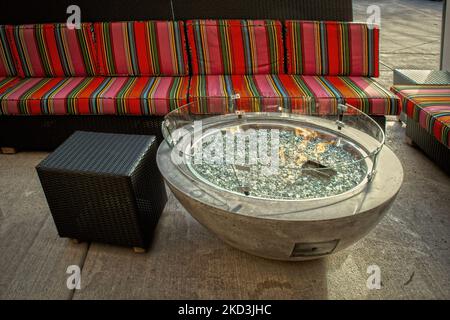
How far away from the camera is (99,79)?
3186mm

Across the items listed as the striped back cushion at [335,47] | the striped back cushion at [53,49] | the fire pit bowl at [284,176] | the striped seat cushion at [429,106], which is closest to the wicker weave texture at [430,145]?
the striped seat cushion at [429,106]

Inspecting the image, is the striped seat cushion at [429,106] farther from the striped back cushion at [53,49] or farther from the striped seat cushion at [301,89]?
the striped back cushion at [53,49]

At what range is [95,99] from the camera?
9.20 ft

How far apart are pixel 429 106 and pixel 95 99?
231 cm

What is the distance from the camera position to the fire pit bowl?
4.98 ft

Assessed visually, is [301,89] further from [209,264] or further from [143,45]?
[209,264]

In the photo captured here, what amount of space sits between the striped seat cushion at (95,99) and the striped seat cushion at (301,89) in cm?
20

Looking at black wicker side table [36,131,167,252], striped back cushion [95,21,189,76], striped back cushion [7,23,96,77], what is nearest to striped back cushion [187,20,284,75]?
striped back cushion [95,21,189,76]

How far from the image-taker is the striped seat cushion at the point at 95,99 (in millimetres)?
2781

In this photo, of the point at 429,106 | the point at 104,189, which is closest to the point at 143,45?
the point at 104,189

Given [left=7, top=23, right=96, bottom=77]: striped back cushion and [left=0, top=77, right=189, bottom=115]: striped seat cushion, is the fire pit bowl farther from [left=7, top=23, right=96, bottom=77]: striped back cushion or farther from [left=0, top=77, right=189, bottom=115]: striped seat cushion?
[left=7, top=23, right=96, bottom=77]: striped back cushion
